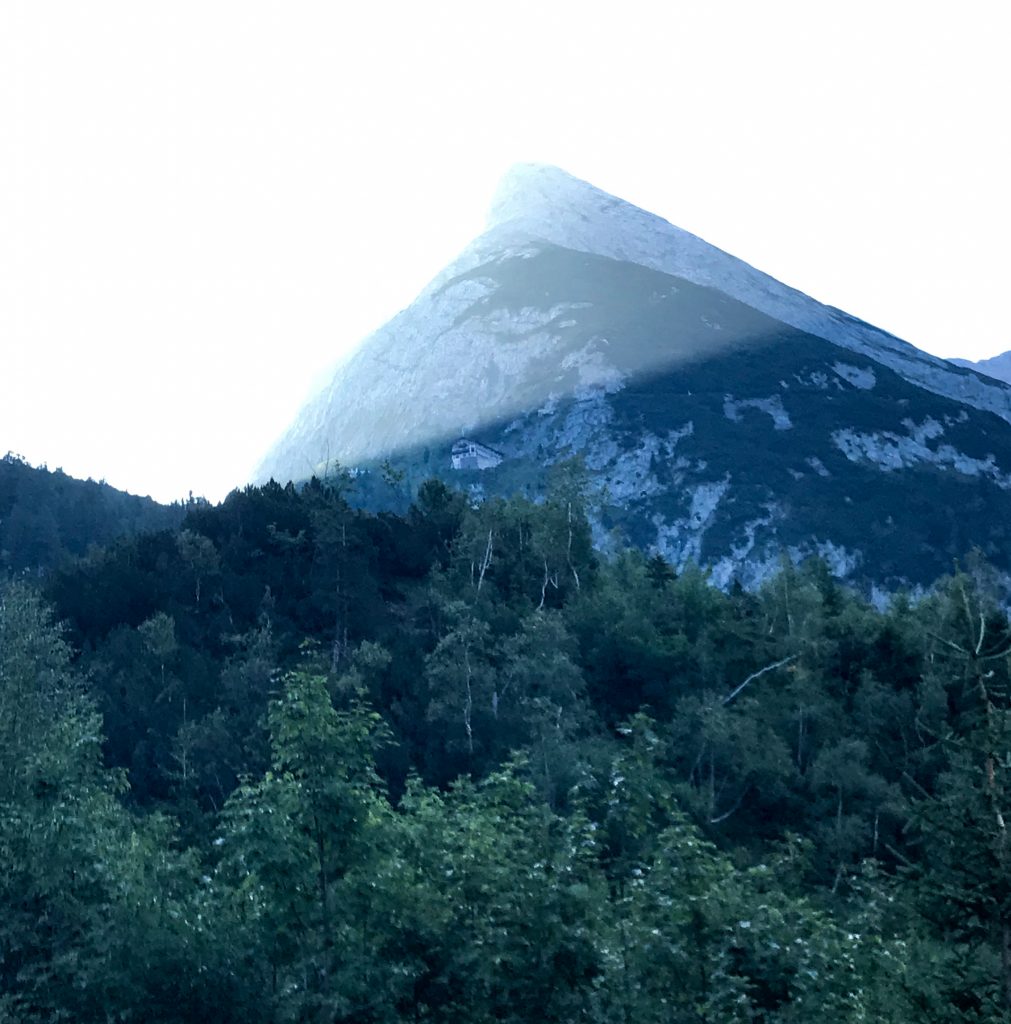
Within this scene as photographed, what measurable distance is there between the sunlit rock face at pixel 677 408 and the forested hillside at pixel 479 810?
38642mm

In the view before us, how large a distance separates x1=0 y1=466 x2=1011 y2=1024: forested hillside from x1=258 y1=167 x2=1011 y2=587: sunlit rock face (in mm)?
38642

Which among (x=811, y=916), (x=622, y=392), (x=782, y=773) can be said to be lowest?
(x=782, y=773)

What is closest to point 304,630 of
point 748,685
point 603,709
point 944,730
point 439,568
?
point 439,568

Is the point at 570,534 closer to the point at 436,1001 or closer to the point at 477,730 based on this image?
the point at 477,730

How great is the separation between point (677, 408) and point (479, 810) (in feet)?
331

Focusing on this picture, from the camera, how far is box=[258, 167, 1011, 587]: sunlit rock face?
97.4 meters

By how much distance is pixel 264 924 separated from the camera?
13031 millimetres

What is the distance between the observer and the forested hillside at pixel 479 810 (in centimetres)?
1137

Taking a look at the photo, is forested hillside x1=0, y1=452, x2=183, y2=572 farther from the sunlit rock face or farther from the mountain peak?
the mountain peak

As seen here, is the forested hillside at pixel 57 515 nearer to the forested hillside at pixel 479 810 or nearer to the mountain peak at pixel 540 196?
the forested hillside at pixel 479 810

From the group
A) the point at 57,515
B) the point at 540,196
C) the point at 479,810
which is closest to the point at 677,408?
the point at 57,515

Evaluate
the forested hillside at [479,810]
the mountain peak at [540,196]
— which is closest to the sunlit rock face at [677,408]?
the mountain peak at [540,196]

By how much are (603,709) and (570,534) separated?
37.5 feet

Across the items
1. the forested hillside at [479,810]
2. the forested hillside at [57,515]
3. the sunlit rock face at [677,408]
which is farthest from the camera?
the sunlit rock face at [677,408]
